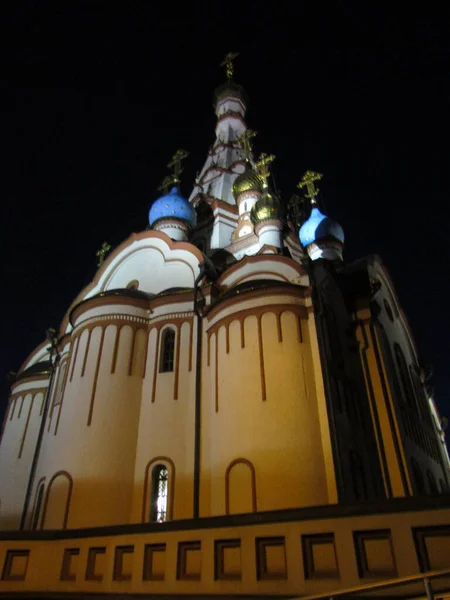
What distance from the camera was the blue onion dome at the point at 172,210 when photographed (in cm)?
1848

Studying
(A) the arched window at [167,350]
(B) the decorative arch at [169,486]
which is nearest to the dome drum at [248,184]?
(A) the arched window at [167,350]

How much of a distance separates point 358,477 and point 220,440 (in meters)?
3.27

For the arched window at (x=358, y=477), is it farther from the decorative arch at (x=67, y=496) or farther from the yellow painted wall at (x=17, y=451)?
the yellow painted wall at (x=17, y=451)

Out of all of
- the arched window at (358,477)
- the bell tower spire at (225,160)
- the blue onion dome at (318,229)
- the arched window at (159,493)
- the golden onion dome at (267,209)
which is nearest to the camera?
the arched window at (358,477)

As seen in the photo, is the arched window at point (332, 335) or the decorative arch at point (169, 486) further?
the arched window at point (332, 335)

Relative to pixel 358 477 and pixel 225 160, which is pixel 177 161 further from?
pixel 358 477

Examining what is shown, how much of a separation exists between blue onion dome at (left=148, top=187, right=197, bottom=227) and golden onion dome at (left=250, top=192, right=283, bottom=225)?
326 cm

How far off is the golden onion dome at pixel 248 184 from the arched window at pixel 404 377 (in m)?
9.22

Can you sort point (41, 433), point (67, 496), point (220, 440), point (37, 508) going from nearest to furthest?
point (220, 440) → point (67, 496) → point (37, 508) → point (41, 433)

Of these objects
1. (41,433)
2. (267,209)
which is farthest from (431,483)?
(41,433)

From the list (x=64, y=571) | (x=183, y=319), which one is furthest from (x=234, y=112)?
(x=64, y=571)

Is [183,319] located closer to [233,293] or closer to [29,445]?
[233,293]

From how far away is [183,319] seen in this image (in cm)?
1259

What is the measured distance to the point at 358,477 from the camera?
995 centimetres
